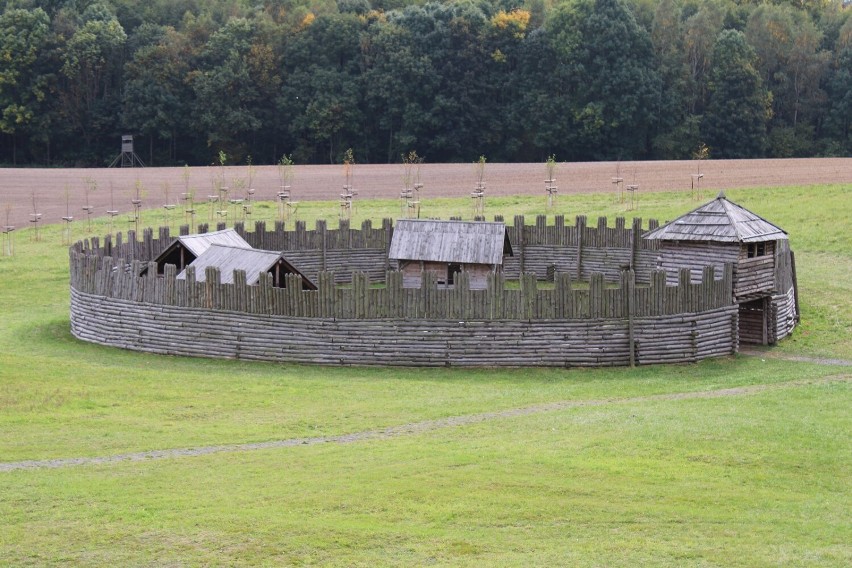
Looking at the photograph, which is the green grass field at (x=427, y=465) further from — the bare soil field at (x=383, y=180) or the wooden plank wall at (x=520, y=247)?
the bare soil field at (x=383, y=180)

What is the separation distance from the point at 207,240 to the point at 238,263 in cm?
428

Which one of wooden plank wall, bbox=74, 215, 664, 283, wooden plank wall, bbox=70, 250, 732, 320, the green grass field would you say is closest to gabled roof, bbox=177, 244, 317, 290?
wooden plank wall, bbox=70, 250, 732, 320

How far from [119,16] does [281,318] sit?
285 feet

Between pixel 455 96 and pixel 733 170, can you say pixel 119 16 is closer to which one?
pixel 455 96

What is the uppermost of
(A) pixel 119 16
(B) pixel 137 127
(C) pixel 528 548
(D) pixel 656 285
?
(A) pixel 119 16

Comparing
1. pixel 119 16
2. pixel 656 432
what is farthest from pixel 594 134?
pixel 656 432

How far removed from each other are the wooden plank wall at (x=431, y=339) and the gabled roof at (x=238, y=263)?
180 centimetres

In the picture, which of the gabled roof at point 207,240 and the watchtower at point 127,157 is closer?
the gabled roof at point 207,240

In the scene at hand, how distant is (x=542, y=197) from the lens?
7350 cm

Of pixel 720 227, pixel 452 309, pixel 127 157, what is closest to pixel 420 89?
pixel 127 157

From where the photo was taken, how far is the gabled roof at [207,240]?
4247cm

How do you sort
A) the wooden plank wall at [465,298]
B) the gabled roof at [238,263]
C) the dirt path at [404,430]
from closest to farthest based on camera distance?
1. the dirt path at [404,430]
2. the wooden plank wall at [465,298]
3. the gabled roof at [238,263]

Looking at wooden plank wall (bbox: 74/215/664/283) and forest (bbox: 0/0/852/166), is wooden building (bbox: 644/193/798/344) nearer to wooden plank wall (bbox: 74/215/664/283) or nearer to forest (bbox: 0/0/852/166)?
wooden plank wall (bbox: 74/215/664/283)

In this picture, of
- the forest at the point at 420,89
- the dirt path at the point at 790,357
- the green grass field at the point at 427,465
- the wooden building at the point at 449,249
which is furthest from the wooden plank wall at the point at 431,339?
the forest at the point at 420,89
